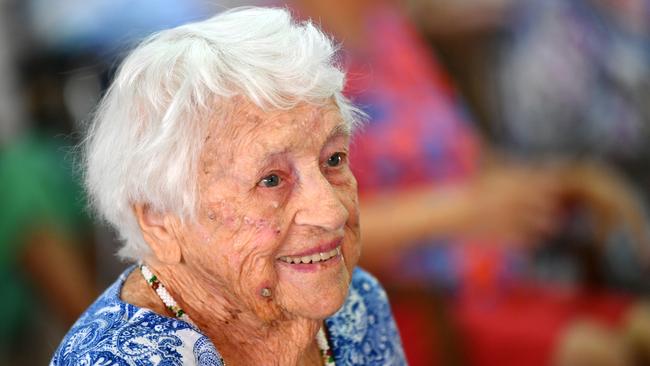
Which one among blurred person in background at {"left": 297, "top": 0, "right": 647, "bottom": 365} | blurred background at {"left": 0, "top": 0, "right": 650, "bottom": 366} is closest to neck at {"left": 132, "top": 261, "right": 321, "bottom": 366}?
blurred background at {"left": 0, "top": 0, "right": 650, "bottom": 366}

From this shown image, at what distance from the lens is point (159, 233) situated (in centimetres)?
143

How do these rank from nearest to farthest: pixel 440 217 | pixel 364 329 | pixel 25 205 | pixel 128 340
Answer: pixel 128 340 < pixel 364 329 < pixel 440 217 < pixel 25 205

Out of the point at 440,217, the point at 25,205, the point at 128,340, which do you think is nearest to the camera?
the point at 128,340

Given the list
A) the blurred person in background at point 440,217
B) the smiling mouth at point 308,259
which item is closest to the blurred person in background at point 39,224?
the blurred person in background at point 440,217

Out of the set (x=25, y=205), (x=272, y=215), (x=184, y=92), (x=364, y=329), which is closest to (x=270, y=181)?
(x=272, y=215)

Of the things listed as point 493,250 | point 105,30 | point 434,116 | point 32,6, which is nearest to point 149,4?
point 105,30

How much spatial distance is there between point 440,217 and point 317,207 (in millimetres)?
1355

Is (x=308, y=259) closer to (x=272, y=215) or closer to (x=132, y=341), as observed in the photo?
(x=272, y=215)

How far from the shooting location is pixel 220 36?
55.5 inches

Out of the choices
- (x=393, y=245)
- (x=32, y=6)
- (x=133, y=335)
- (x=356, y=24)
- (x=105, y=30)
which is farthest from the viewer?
(x=32, y=6)

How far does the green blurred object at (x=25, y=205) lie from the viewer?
2.95 m

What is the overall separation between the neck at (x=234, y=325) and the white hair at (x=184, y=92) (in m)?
0.08

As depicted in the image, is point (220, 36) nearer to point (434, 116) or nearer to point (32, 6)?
point (434, 116)

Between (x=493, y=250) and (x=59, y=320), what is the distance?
139 cm
